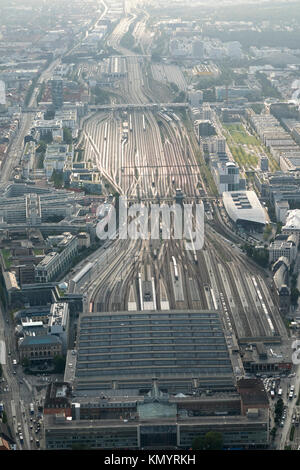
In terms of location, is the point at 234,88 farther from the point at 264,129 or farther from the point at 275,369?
the point at 275,369

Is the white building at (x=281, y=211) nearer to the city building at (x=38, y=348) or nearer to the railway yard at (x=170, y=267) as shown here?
the railway yard at (x=170, y=267)

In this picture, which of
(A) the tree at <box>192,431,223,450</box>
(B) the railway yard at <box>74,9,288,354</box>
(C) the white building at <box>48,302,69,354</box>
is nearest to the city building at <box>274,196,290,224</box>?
(B) the railway yard at <box>74,9,288,354</box>

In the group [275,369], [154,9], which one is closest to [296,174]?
[275,369]

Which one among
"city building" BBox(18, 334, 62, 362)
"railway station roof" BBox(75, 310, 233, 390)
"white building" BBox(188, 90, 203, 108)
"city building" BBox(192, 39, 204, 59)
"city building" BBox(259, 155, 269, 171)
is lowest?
"city building" BBox(192, 39, 204, 59)

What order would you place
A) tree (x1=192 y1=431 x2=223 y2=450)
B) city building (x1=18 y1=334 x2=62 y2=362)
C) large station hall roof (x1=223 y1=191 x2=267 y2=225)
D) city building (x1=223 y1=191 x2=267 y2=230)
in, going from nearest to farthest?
tree (x1=192 y1=431 x2=223 y2=450) → city building (x1=18 y1=334 x2=62 y2=362) → city building (x1=223 y1=191 x2=267 y2=230) → large station hall roof (x1=223 y1=191 x2=267 y2=225)

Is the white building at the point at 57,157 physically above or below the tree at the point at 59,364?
below

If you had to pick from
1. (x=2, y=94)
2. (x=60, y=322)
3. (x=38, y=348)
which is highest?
(x=60, y=322)

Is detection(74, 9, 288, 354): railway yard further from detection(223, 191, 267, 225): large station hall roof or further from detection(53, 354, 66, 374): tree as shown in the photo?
detection(53, 354, 66, 374): tree

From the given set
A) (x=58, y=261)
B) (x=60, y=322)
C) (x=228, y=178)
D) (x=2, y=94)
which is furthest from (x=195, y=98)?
(x=60, y=322)

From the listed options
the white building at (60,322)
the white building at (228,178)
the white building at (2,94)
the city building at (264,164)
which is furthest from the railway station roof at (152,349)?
the white building at (2,94)

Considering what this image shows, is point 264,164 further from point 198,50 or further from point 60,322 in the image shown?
point 198,50

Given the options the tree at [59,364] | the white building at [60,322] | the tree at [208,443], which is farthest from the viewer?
the white building at [60,322]

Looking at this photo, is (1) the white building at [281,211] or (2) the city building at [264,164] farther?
(2) the city building at [264,164]
